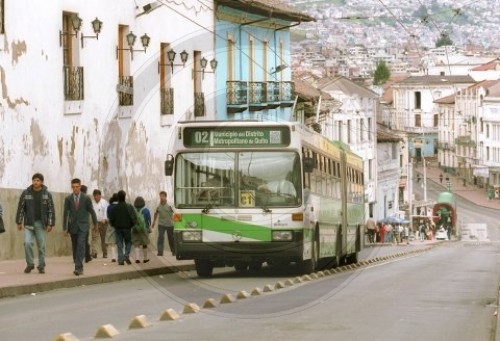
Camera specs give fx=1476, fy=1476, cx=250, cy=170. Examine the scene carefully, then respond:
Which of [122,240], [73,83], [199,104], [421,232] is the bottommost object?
[421,232]

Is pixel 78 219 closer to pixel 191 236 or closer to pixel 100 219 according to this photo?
pixel 191 236

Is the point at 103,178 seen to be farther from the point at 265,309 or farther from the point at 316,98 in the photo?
the point at 316,98

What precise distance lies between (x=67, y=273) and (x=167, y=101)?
16101 mm

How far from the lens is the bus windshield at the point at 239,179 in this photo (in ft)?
84.7

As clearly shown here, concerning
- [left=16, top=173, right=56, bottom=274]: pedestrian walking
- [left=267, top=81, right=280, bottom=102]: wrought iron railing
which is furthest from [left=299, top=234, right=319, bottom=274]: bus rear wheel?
[left=267, top=81, right=280, bottom=102]: wrought iron railing

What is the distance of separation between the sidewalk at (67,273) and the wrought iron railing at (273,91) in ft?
66.7

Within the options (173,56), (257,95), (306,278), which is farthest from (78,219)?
(257,95)

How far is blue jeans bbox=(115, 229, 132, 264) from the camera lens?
2966 cm

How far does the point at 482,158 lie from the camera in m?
150

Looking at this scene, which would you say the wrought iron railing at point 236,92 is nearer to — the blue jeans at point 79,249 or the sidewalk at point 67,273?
the sidewalk at point 67,273

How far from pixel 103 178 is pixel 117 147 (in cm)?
147

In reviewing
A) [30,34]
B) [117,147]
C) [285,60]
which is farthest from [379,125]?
[30,34]

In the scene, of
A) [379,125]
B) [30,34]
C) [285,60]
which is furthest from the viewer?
[379,125]

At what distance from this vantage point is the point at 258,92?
5162 centimetres
